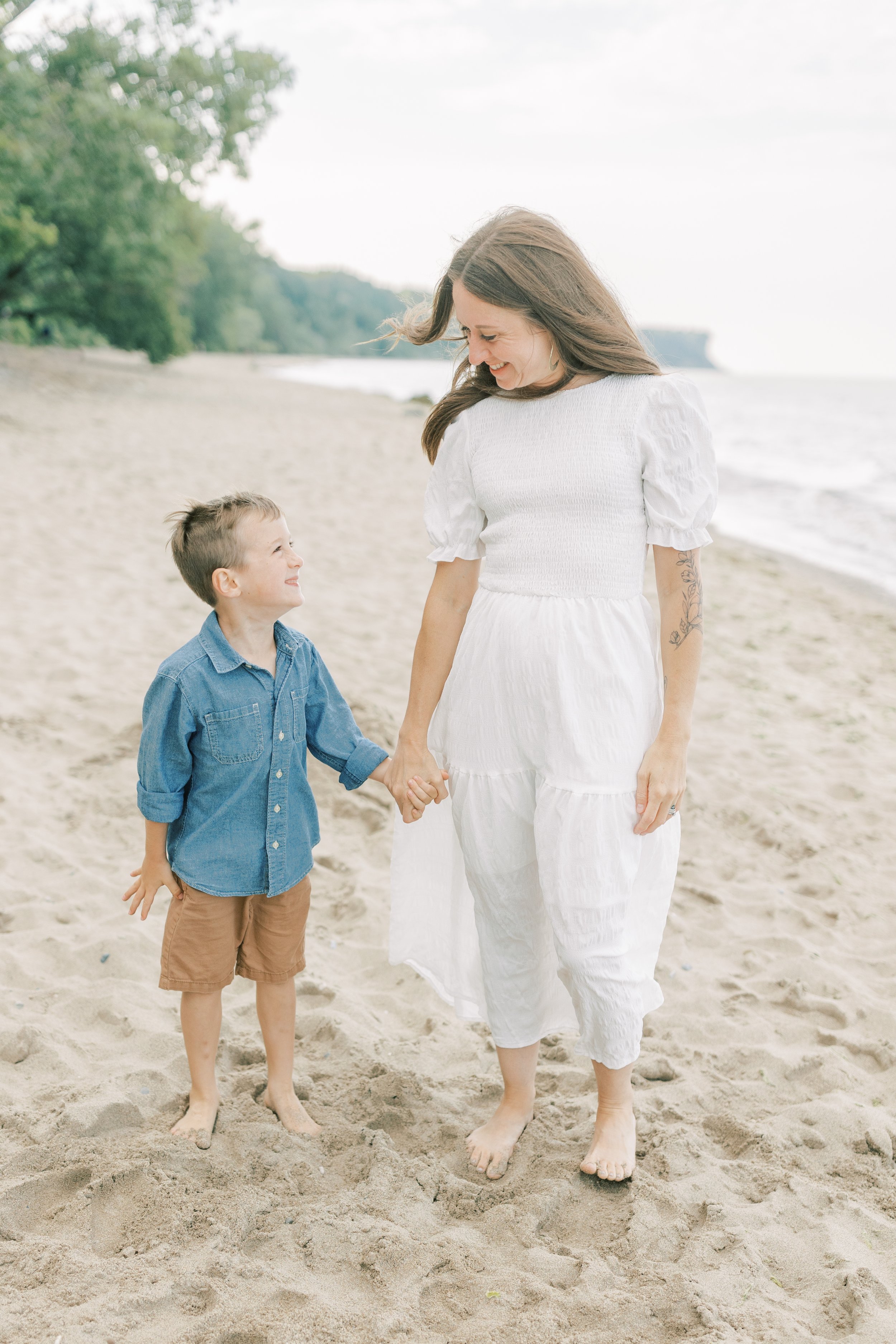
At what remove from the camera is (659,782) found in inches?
78.7

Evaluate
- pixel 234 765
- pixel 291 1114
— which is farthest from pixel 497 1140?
pixel 234 765

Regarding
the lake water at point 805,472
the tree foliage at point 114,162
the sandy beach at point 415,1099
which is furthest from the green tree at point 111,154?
the sandy beach at point 415,1099

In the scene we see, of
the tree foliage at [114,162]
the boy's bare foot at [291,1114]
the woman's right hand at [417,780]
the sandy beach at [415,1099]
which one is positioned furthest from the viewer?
the tree foliage at [114,162]

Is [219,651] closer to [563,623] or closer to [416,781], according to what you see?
[416,781]

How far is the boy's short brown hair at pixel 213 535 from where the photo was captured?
2053 millimetres

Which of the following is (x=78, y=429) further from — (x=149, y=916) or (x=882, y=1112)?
(x=882, y=1112)

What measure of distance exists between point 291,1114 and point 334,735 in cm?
90

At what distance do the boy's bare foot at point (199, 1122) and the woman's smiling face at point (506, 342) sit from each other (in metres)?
1.72

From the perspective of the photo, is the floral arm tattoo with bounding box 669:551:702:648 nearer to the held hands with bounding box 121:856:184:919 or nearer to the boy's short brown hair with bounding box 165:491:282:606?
the boy's short brown hair with bounding box 165:491:282:606

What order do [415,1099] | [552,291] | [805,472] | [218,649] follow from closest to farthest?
[552,291] → [218,649] → [415,1099] → [805,472]

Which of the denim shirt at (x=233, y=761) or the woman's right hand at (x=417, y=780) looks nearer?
A: the denim shirt at (x=233, y=761)

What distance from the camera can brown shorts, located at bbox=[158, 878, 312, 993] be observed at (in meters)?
2.14

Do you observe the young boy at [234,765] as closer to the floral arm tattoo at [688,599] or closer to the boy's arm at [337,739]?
the boy's arm at [337,739]

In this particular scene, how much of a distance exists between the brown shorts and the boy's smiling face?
0.61 m
